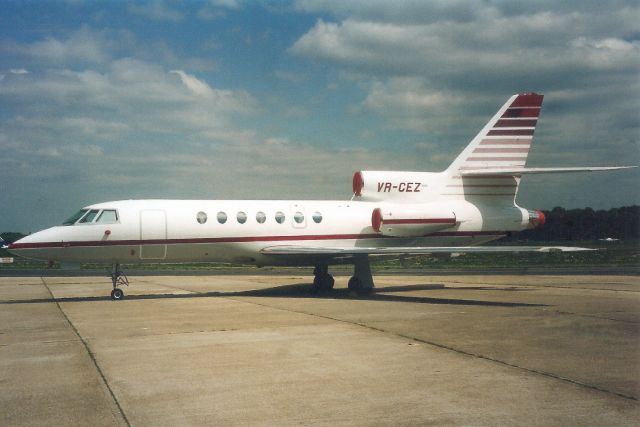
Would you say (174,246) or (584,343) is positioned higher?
(174,246)

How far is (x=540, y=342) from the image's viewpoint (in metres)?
9.47

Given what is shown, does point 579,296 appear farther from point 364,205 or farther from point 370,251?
point 364,205

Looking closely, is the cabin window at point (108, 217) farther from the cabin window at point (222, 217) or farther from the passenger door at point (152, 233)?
the cabin window at point (222, 217)

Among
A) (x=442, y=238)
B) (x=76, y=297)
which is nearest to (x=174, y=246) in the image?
(x=76, y=297)

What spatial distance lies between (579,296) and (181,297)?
38.0 ft

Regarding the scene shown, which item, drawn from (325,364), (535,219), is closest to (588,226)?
(535,219)

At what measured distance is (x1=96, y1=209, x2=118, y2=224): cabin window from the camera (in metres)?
17.1

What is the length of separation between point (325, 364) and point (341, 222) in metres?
12.0

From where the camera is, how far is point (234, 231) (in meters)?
18.4

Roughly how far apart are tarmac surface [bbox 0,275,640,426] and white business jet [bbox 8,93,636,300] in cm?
226

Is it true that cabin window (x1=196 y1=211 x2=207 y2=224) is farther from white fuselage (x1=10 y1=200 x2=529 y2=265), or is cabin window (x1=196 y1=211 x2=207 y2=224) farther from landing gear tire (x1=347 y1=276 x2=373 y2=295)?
landing gear tire (x1=347 y1=276 x2=373 y2=295)

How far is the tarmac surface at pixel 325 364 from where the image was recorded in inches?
231

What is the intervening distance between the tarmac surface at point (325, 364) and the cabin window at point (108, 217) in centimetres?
265

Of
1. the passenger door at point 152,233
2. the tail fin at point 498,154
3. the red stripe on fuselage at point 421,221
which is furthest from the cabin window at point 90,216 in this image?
the tail fin at point 498,154
